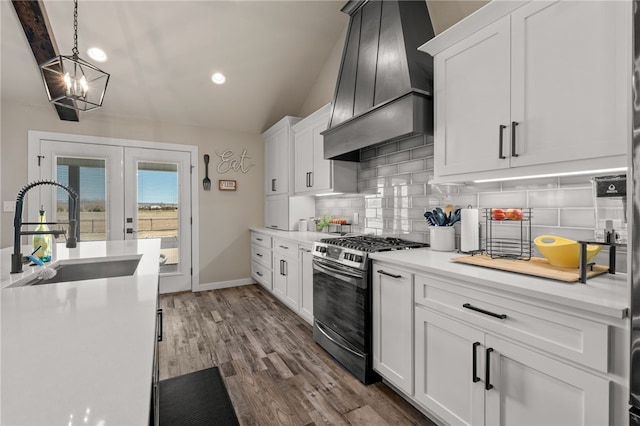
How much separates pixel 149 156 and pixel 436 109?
3.85m

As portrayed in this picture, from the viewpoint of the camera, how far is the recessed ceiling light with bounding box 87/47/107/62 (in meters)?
3.26

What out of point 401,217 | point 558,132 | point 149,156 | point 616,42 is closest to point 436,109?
point 558,132

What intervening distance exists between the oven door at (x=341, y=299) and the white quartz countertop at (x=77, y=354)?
53.0 inches

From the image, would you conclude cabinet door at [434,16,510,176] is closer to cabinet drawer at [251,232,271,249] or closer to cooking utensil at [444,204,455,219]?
cooking utensil at [444,204,455,219]

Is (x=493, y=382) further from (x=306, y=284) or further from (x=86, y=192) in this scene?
(x=86, y=192)

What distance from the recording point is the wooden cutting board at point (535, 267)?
1.32 m

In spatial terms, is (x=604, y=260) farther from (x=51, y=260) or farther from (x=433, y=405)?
(x=51, y=260)

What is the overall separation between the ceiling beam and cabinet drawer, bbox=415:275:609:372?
139 inches

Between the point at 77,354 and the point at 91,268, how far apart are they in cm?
159

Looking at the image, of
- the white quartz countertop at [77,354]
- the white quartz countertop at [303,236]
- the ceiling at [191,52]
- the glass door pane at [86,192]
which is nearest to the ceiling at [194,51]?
the ceiling at [191,52]

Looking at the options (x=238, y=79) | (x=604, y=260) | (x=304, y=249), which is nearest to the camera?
(x=604, y=260)

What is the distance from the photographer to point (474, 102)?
5.89 feet

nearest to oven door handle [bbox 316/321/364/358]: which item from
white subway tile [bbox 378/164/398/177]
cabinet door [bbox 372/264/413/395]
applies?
cabinet door [bbox 372/264/413/395]

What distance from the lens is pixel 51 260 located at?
5.96ft
